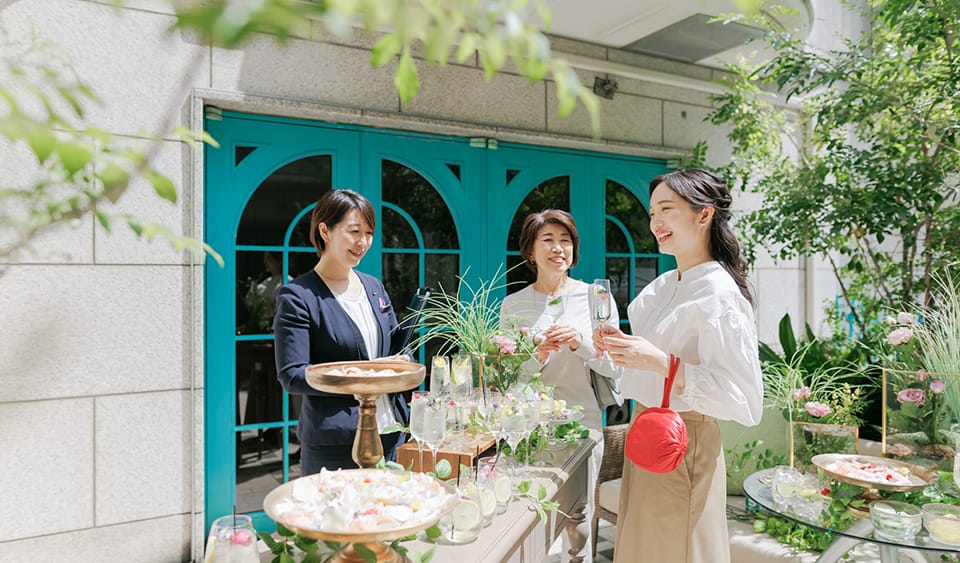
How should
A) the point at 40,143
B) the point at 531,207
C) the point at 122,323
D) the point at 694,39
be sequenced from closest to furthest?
the point at 40,143 → the point at 122,323 → the point at 694,39 → the point at 531,207

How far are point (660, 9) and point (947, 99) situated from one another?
69.9 inches

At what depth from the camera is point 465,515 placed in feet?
5.19

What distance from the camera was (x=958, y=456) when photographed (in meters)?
2.28

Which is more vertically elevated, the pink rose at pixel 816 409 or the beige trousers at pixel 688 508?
the pink rose at pixel 816 409

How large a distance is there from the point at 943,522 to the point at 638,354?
1.11 meters

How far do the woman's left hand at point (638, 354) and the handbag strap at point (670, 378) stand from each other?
0.02 metres

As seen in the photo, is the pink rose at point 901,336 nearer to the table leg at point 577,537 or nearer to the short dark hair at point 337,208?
the table leg at point 577,537

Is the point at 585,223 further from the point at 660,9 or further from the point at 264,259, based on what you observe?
the point at 264,259

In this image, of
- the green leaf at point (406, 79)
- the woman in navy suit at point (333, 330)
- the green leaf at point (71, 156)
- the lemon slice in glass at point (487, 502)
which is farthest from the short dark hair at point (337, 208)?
the green leaf at point (71, 156)

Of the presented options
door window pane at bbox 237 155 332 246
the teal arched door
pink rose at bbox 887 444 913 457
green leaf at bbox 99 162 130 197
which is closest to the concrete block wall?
the teal arched door

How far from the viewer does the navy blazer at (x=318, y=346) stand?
92.2 inches

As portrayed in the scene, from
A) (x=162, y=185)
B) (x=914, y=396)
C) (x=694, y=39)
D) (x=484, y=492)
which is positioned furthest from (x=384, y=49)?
(x=694, y=39)

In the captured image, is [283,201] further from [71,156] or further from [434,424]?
[71,156]

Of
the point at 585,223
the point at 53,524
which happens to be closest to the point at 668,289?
the point at 585,223
